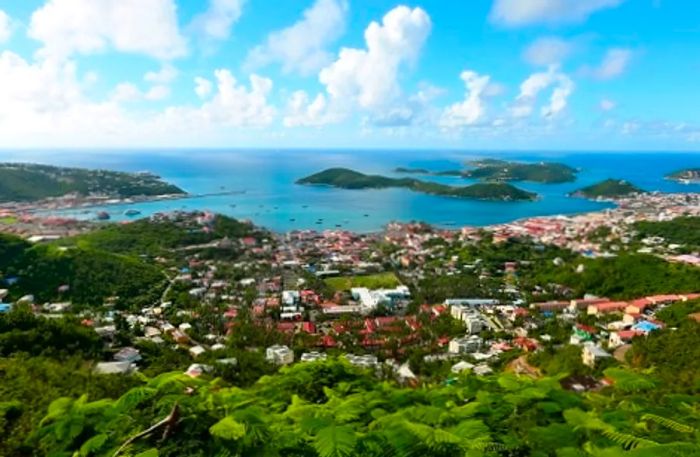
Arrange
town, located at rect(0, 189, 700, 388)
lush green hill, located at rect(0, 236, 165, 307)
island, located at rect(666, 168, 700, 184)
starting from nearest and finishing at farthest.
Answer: town, located at rect(0, 189, 700, 388) → lush green hill, located at rect(0, 236, 165, 307) → island, located at rect(666, 168, 700, 184)

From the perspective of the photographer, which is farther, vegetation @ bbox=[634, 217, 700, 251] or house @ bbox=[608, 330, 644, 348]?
vegetation @ bbox=[634, 217, 700, 251]

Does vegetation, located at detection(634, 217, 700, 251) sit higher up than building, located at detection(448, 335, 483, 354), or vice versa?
vegetation, located at detection(634, 217, 700, 251)

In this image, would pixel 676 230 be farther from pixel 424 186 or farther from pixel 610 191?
pixel 424 186

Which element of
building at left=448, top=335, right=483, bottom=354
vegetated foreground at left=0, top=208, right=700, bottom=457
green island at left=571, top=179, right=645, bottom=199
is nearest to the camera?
vegetated foreground at left=0, top=208, right=700, bottom=457

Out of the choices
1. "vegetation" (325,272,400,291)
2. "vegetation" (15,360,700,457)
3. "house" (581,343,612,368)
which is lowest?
"vegetation" (325,272,400,291)

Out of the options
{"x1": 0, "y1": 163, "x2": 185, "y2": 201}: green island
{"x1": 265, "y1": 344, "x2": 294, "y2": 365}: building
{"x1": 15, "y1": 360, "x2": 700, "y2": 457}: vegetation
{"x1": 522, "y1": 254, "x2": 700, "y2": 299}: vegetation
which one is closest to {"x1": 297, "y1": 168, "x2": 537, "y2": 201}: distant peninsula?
{"x1": 0, "y1": 163, "x2": 185, "y2": 201}: green island

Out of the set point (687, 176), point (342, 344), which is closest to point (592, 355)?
point (342, 344)

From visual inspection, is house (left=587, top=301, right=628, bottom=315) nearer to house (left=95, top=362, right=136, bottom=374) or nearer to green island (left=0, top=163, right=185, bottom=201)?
house (left=95, top=362, right=136, bottom=374)

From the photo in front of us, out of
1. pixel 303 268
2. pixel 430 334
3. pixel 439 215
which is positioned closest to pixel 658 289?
pixel 430 334

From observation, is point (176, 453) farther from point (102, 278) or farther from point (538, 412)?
point (102, 278)
